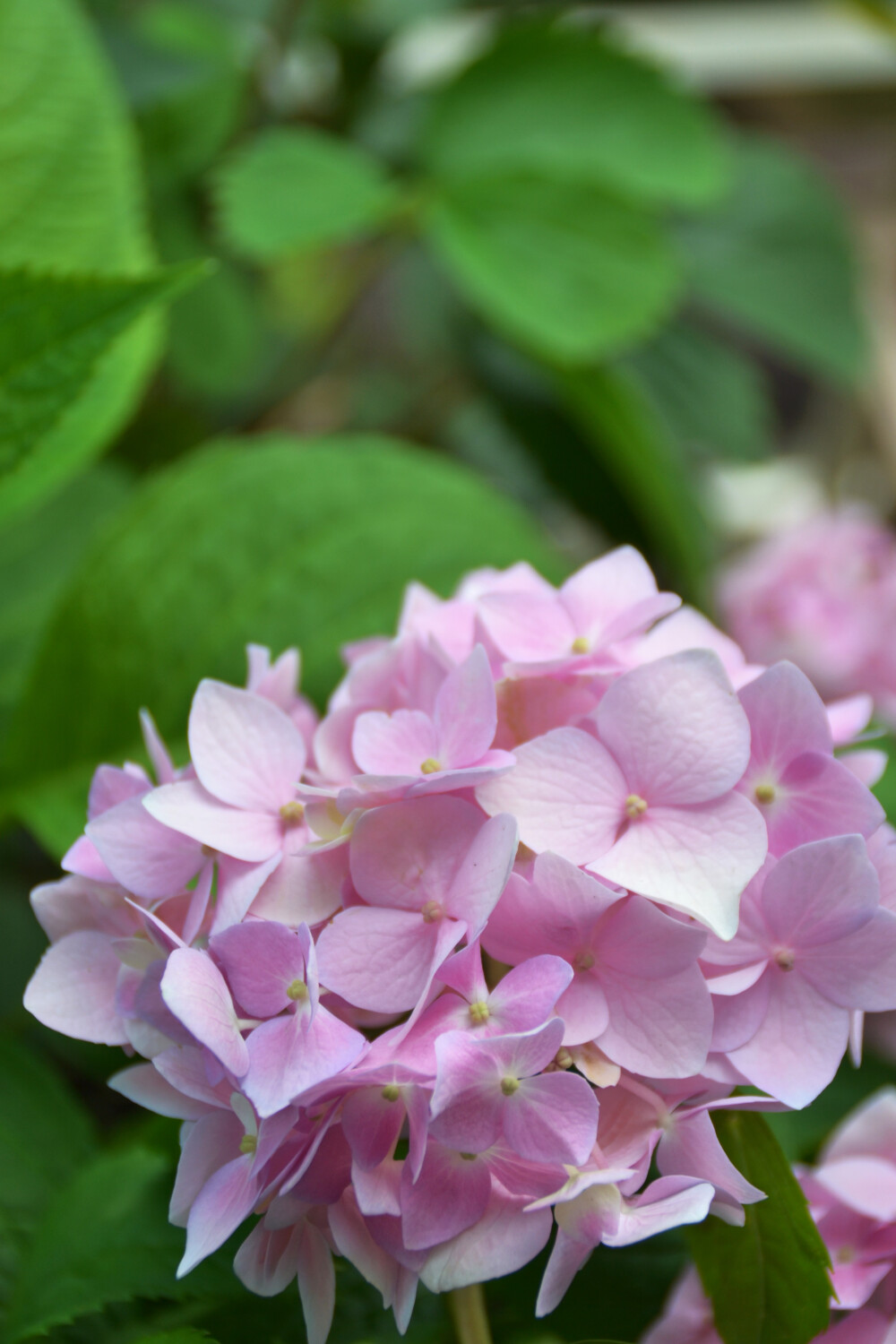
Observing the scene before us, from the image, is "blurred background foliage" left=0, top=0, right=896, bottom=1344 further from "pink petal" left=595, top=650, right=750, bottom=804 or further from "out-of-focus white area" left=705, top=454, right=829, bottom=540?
"pink petal" left=595, top=650, right=750, bottom=804

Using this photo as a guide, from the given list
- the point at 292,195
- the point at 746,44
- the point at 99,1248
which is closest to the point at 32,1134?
the point at 99,1248

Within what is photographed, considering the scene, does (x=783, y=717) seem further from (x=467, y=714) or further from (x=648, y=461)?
(x=648, y=461)

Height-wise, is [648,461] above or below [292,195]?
below

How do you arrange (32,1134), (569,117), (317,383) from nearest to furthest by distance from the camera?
(32,1134) → (569,117) → (317,383)

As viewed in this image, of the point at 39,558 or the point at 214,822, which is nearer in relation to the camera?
the point at 214,822

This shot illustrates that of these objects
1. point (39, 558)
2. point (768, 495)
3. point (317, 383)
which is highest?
point (39, 558)

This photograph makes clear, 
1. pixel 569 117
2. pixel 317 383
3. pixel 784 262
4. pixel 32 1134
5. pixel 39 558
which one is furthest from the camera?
pixel 317 383
